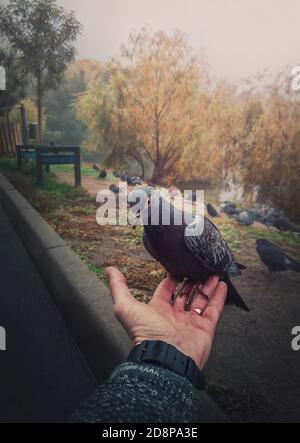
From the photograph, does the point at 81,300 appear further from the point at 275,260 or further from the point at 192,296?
the point at 275,260

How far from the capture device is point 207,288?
6.32 ft

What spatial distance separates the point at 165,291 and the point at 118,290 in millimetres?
406

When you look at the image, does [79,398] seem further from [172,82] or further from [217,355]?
[172,82]

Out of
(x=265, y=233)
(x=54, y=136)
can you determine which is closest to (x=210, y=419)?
(x=265, y=233)

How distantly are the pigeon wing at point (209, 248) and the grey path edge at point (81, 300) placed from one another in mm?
721

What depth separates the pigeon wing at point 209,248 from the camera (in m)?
1.82

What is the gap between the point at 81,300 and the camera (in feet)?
7.79

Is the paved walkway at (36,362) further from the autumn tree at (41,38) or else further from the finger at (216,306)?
the autumn tree at (41,38)

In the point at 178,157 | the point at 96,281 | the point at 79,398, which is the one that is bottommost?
the point at 79,398

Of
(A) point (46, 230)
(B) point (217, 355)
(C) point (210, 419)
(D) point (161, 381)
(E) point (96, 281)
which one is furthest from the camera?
(A) point (46, 230)

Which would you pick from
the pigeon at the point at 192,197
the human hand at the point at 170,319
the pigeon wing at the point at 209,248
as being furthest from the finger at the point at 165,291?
the pigeon at the point at 192,197

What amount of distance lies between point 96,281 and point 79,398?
0.96 metres

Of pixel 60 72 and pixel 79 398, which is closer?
pixel 79 398

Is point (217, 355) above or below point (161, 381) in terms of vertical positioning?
below
